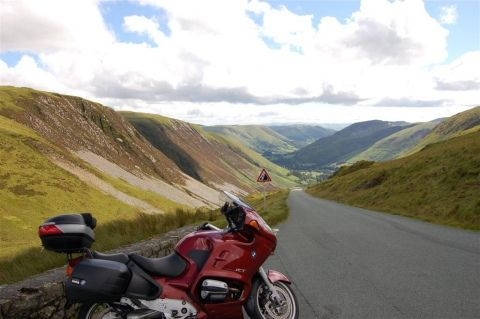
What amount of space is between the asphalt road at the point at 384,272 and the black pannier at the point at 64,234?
3.90 m

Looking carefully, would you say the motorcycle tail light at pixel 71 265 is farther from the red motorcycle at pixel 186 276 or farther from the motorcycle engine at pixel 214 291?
the motorcycle engine at pixel 214 291

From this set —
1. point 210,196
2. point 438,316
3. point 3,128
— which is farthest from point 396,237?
point 210,196

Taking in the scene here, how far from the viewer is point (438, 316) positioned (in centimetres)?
757

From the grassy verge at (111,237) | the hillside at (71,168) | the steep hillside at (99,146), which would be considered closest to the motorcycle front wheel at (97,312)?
Result: the grassy verge at (111,237)

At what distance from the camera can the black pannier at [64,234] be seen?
5777 millimetres

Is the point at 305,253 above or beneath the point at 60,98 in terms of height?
beneath

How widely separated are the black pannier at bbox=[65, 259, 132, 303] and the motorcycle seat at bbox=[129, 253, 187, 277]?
0.36m

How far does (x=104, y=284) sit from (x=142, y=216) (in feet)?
31.0

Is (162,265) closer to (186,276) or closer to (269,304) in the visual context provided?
(186,276)

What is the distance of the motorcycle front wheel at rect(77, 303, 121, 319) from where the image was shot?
235 inches

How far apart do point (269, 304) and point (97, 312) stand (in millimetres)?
2327

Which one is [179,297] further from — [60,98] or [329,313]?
[60,98]

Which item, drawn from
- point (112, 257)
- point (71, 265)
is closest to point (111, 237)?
point (112, 257)

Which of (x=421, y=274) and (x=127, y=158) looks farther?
(x=127, y=158)
